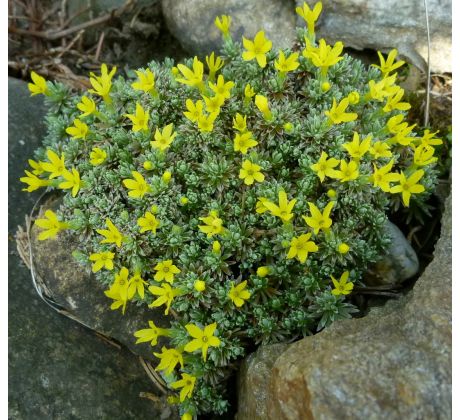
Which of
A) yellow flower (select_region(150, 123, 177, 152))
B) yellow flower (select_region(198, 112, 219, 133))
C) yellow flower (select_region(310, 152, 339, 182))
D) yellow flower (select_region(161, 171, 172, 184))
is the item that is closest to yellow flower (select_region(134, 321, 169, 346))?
yellow flower (select_region(161, 171, 172, 184))

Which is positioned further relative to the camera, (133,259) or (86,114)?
(86,114)

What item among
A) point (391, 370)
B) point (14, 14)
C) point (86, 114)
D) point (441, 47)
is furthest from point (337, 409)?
point (14, 14)

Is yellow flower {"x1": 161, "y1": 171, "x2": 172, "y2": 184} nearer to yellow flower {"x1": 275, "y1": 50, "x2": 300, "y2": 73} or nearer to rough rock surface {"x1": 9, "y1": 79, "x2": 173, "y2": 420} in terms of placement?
yellow flower {"x1": 275, "y1": 50, "x2": 300, "y2": 73}

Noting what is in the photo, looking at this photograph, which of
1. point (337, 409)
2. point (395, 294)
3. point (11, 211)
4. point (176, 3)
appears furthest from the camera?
point (176, 3)

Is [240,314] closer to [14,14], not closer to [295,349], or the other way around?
[295,349]

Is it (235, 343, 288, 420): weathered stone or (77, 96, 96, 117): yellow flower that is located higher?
(77, 96, 96, 117): yellow flower

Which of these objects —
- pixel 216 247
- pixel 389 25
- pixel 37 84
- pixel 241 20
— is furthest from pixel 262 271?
pixel 389 25
